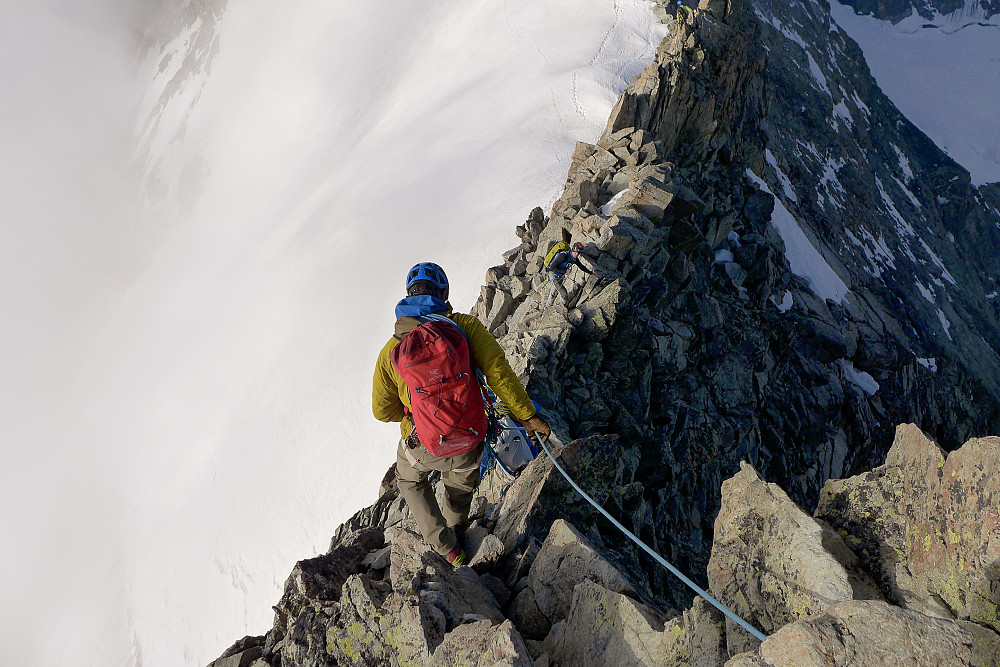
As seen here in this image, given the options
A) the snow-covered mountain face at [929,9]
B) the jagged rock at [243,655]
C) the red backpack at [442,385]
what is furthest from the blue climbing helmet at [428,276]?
the snow-covered mountain face at [929,9]

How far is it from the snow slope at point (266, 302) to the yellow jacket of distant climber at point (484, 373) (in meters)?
7.04

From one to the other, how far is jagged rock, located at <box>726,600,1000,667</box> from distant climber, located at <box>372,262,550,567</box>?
2.80 meters

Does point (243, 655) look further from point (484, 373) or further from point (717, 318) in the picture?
point (717, 318)

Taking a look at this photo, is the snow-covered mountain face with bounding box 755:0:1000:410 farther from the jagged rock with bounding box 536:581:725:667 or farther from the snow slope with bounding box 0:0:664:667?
the jagged rock with bounding box 536:581:725:667

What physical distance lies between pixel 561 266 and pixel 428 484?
5852 millimetres

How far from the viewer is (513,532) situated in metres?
5.62

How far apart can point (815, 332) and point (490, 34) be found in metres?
20.2

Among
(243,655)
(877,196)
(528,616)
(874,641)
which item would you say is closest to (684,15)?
(528,616)

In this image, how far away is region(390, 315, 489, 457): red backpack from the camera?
4637 mm

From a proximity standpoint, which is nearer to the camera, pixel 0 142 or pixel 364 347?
pixel 364 347

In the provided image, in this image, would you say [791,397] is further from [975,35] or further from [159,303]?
[975,35]

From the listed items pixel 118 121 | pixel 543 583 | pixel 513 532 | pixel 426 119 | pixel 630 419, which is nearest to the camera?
pixel 543 583

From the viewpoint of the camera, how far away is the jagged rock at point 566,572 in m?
4.30

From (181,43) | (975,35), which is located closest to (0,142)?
(181,43)
